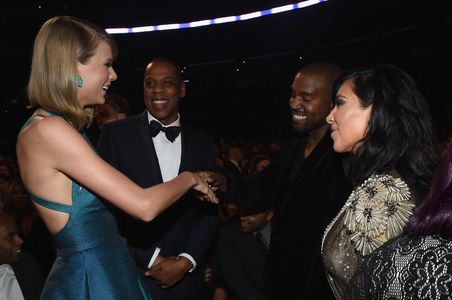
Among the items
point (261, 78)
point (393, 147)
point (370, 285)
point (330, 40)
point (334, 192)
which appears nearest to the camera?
point (370, 285)

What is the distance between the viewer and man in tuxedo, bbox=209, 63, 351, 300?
112 inches

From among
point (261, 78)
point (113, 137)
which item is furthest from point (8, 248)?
point (261, 78)

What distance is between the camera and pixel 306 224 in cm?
294

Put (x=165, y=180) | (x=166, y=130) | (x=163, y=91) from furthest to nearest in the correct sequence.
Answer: (x=163, y=91) < (x=166, y=130) < (x=165, y=180)

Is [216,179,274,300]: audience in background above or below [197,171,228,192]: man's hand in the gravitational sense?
below

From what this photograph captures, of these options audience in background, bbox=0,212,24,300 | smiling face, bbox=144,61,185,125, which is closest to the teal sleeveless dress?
audience in background, bbox=0,212,24,300

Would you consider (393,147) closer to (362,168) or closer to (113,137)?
(362,168)

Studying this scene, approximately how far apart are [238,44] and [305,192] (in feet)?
40.2

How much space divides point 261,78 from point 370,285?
14.1 meters

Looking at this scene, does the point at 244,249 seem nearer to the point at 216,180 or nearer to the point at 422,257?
the point at 216,180

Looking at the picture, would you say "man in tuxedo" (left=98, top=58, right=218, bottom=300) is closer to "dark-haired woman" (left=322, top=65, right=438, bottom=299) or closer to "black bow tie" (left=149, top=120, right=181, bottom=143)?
"black bow tie" (left=149, top=120, right=181, bottom=143)

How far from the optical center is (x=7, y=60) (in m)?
13.4

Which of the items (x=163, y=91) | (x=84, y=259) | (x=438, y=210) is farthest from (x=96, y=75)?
(x=438, y=210)

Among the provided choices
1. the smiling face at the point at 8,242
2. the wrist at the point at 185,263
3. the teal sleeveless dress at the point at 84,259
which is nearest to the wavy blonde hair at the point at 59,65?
the teal sleeveless dress at the point at 84,259
